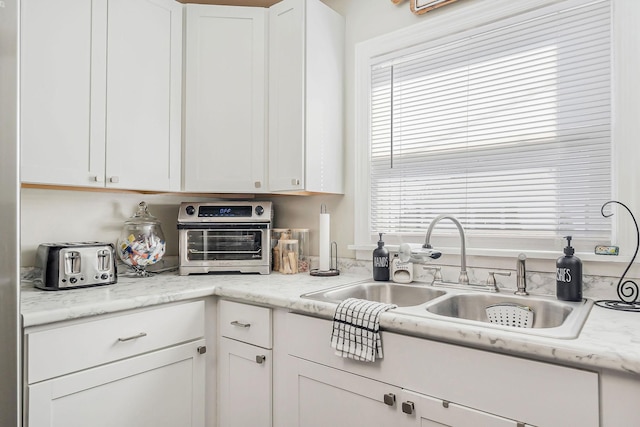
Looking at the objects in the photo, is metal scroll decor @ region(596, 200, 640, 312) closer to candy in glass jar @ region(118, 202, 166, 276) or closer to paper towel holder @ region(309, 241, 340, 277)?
paper towel holder @ region(309, 241, 340, 277)

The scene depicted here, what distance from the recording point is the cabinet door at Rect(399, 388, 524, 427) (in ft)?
3.63

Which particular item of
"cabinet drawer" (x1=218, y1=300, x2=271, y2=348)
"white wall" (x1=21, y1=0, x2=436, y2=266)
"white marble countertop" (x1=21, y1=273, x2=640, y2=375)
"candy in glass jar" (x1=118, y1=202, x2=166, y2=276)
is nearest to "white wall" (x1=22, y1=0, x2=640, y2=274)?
"white wall" (x1=21, y1=0, x2=436, y2=266)

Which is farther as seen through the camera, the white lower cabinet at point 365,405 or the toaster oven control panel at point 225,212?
Result: the toaster oven control panel at point 225,212

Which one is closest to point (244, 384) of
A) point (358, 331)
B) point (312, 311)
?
point (312, 311)

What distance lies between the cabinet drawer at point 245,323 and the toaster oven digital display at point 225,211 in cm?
56

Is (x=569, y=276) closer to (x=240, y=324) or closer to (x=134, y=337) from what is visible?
(x=240, y=324)

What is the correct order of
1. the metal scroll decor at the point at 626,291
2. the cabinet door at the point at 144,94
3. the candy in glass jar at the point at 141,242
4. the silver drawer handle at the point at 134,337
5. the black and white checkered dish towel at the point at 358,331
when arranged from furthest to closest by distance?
the candy in glass jar at the point at 141,242 < the cabinet door at the point at 144,94 < the silver drawer handle at the point at 134,337 < the metal scroll decor at the point at 626,291 < the black and white checkered dish towel at the point at 358,331

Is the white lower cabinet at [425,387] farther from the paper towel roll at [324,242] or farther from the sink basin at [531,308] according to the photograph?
the paper towel roll at [324,242]

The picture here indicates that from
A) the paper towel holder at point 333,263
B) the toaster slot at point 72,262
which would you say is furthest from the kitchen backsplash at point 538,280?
the toaster slot at point 72,262

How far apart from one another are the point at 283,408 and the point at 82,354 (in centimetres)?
77

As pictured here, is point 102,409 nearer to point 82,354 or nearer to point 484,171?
point 82,354

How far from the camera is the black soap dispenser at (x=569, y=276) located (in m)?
1.45

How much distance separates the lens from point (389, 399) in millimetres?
1286

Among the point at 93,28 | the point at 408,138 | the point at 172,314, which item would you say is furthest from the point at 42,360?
the point at 408,138
